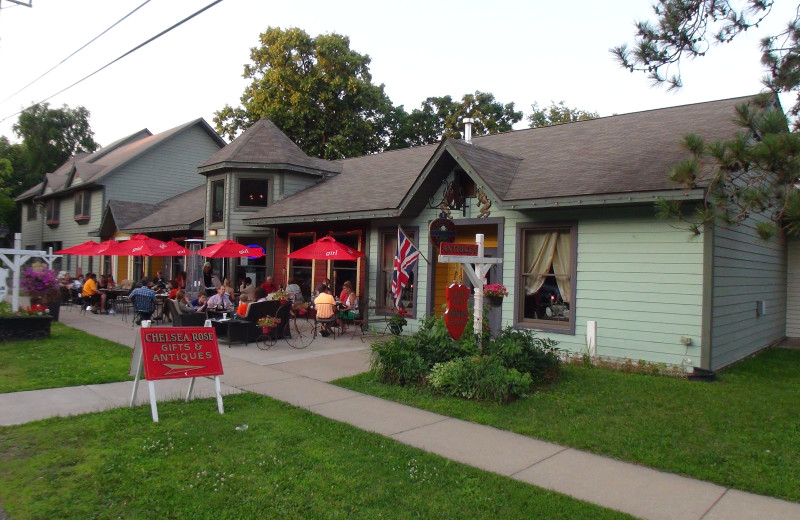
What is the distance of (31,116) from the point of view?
4859cm

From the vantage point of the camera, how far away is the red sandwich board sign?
6609 millimetres

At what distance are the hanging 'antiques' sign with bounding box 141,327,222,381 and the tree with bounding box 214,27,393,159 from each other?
28.0 m

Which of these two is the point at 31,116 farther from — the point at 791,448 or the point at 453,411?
the point at 791,448

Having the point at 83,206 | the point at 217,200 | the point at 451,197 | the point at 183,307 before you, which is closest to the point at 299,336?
Result: the point at 183,307

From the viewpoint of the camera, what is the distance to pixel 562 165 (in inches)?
479

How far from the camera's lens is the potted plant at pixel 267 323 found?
12.0 m

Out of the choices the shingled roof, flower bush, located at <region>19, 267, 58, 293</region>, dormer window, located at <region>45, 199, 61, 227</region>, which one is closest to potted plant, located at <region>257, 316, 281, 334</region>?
the shingled roof

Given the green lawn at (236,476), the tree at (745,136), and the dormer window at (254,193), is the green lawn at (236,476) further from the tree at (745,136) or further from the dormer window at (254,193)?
the dormer window at (254,193)

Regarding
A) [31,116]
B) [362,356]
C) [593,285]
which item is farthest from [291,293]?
[31,116]

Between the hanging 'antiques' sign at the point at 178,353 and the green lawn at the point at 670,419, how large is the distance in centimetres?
236

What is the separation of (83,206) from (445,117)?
23720mm

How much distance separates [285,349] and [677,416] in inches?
306

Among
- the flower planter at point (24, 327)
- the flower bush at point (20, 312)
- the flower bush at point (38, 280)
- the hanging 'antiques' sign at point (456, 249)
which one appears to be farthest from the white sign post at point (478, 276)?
the flower bush at point (38, 280)

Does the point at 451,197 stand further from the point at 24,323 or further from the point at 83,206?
the point at 83,206
